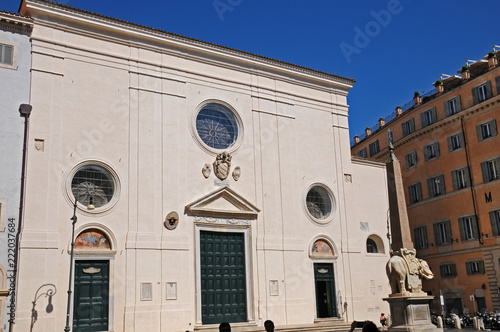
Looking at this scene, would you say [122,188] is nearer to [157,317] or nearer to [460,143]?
[157,317]

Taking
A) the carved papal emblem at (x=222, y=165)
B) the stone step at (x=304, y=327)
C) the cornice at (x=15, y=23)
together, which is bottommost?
the stone step at (x=304, y=327)

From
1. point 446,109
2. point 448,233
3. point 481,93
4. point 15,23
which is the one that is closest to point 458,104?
point 446,109

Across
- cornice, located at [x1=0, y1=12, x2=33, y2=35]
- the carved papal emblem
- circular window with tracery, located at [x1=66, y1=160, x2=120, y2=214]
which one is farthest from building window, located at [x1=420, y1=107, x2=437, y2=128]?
cornice, located at [x1=0, y1=12, x2=33, y2=35]

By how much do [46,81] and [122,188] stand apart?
4.73 m

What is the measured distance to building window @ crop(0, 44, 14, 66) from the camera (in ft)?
62.2

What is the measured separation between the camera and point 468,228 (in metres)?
30.3

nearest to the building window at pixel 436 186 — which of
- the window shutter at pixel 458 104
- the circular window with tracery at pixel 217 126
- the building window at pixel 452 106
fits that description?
the building window at pixel 452 106

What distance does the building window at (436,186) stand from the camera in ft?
106

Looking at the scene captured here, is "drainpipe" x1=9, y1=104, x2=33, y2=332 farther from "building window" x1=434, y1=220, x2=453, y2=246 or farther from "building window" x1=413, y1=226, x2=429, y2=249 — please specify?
"building window" x1=413, y1=226, x2=429, y2=249

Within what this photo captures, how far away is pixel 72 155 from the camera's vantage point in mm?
19641

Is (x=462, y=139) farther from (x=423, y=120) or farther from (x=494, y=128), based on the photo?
(x=423, y=120)

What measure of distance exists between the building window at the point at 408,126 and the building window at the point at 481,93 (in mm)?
5532

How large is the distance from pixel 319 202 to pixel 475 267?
10422 millimetres

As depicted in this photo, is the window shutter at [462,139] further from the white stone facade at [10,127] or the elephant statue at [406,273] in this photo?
the white stone facade at [10,127]
